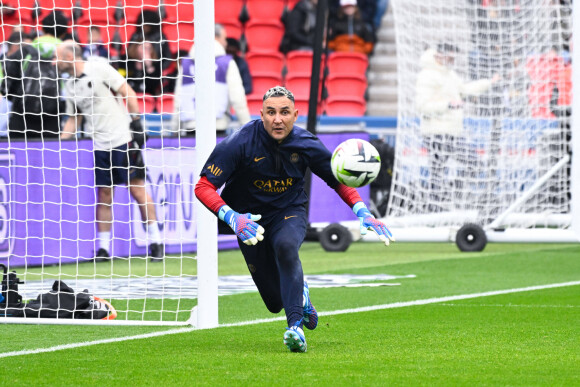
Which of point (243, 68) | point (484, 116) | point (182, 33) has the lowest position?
point (484, 116)

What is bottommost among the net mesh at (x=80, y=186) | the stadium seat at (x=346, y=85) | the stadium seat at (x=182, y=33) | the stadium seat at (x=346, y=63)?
the net mesh at (x=80, y=186)

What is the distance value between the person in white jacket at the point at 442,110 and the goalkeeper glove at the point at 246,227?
8.91 metres

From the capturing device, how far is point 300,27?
2219cm

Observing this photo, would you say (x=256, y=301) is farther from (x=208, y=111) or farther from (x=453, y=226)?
(x=453, y=226)

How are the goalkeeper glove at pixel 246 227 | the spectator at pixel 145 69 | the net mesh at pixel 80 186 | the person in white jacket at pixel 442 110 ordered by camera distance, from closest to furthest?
the goalkeeper glove at pixel 246 227, the net mesh at pixel 80 186, the spectator at pixel 145 69, the person in white jacket at pixel 442 110

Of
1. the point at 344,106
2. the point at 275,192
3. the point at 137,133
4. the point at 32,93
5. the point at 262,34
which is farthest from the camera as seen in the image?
the point at 262,34

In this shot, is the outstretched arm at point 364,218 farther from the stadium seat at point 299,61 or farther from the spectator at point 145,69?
the stadium seat at point 299,61

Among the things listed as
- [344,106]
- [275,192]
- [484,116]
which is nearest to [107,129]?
[484,116]

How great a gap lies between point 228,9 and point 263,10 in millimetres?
671

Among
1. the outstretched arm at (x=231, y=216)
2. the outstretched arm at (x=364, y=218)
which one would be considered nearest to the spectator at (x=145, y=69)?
the outstretched arm at (x=364, y=218)

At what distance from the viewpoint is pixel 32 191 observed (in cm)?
1285

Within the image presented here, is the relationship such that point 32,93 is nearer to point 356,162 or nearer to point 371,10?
point 356,162

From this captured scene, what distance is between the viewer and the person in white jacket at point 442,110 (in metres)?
15.4

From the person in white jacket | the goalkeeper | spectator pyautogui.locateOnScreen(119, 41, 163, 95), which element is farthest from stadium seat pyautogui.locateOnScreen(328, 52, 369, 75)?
the goalkeeper
